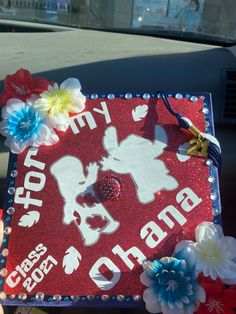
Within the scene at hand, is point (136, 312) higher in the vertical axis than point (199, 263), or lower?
lower

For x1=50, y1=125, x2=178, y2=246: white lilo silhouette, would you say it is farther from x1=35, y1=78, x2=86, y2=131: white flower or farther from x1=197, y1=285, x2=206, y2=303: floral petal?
x1=197, y1=285, x2=206, y2=303: floral petal

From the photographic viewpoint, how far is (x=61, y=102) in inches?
50.0

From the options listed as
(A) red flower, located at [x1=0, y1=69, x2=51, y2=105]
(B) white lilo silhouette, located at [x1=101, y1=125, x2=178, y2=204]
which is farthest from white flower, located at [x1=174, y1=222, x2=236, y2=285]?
(A) red flower, located at [x1=0, y1=69, x2=51, y2=105]

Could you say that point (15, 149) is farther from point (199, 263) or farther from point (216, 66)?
point (216, 66)

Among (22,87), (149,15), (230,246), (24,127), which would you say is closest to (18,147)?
(24,127)

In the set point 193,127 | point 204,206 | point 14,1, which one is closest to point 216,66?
point 193,127

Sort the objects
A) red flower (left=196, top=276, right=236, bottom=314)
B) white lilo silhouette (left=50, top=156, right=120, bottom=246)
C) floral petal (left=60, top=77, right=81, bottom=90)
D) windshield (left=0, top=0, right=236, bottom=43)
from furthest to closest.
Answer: windshield (left=0, top=0, right=236, bottom=43)
floral petal (left=60, top=77, right=81, bottom=90)
white lilo silhouette (left=50, top=156, right=120, bottom=246)
red flower (left=196, top=276, right=236, bottom=314)

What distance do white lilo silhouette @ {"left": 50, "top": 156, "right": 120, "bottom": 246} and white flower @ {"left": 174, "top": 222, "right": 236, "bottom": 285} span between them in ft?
0.55

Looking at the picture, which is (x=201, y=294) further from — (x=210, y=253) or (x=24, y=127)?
(x=24, y=127)

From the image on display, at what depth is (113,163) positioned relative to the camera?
3.99 feet

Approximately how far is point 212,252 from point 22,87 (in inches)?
22.5

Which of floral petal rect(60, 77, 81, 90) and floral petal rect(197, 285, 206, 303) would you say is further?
floral petal rect(60, 77, 81, 90)

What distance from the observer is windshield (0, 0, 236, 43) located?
6.08ft

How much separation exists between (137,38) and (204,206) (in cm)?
94
